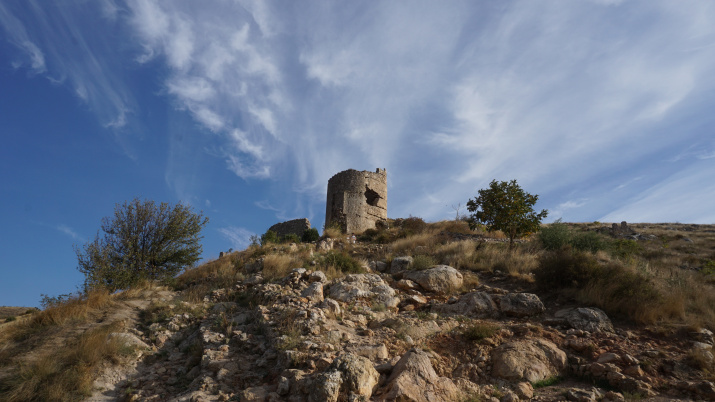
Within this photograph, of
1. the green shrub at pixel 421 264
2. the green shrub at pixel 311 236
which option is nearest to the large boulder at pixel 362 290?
the green shrub at pixel 421 264

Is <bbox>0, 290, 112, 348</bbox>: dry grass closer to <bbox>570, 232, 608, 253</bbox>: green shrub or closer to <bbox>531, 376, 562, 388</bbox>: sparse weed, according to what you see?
<bbox>531, 376, 562, 388</bbox>: sparse weed

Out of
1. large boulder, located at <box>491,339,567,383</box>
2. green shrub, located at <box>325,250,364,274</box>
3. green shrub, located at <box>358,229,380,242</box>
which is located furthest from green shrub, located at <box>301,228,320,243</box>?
large boulder, located at <box>491,339,567,383</box>

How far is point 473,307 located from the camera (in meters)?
7.41

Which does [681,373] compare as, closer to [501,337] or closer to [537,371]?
[537,371]

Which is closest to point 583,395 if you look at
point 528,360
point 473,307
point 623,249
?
point 528,360

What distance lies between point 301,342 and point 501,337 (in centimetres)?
300

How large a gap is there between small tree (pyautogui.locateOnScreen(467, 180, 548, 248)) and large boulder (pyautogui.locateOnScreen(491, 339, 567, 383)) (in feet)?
24.4

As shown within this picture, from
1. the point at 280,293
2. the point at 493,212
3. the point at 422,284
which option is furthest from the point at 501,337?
the point at 493,212

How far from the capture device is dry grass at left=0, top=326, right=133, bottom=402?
16.6 feet

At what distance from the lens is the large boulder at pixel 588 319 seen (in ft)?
20.9

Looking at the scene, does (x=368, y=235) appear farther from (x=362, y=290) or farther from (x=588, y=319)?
(x=588, y=319)

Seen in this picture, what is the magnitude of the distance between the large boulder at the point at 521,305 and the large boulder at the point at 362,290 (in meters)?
2.01

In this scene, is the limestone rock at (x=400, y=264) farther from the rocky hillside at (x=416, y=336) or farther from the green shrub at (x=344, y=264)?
the green shrub at (x=344, y=264)

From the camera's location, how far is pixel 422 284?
8.79 m
